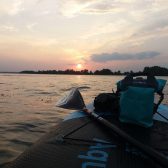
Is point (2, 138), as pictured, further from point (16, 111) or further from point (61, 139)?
point (16, 111)

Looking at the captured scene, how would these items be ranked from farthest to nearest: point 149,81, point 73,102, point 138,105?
1. point 73,102
2. point 149,81
3. point 138,105

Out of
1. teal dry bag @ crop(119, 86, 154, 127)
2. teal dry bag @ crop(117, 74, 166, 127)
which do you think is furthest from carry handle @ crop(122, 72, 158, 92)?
teal dry bag @ crop(119, 86, 154, 127)

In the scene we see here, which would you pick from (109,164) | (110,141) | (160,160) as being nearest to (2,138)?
(110,141)

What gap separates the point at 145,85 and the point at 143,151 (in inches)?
59.9

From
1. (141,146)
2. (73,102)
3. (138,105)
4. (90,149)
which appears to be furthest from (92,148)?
(73,102)

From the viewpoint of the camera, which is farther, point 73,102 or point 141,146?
point 73,102

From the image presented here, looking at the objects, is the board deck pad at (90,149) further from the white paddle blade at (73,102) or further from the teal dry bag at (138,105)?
the white paddle blade at (73,102)

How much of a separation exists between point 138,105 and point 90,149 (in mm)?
1095

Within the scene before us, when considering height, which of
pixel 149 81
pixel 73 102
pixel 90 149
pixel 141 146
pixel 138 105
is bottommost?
pixel 90 149

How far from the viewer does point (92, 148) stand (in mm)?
4262

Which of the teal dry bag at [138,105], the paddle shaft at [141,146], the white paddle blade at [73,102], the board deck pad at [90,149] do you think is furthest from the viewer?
the white paddle blade at [73,102]

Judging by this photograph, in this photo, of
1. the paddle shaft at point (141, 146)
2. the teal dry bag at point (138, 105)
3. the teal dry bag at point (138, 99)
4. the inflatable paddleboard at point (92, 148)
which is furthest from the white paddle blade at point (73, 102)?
the teal dry bag at point (138, 105)

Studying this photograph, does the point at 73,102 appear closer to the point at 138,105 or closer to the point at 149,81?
the point at 149,81

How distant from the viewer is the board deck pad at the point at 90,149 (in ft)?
12.4
